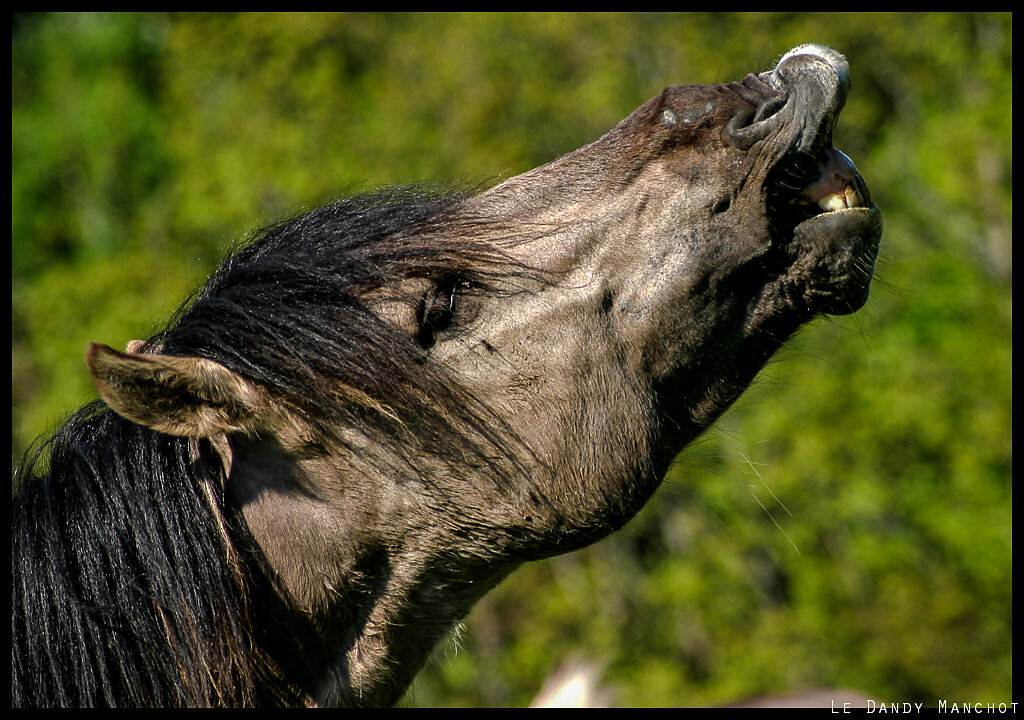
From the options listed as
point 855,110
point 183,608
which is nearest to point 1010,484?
point 855,110

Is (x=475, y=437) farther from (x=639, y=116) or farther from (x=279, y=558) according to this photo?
(x=639, y=116)

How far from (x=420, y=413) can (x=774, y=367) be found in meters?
7.73

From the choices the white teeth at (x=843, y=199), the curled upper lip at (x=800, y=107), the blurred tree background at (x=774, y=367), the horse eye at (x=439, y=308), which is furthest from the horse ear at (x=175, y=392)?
the blurred tree background at (x=774, y=367)

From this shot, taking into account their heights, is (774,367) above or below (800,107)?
below

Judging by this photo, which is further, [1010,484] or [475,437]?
[1010,484]

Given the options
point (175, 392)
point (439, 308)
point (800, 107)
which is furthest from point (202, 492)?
point (800, 107)

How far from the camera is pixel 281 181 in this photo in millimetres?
15555

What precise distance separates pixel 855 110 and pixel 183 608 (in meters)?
13.9

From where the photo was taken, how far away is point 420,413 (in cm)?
237

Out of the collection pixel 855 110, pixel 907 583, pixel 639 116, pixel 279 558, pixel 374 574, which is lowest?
pixel 907 583

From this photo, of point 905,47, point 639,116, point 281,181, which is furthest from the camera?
point 281,181

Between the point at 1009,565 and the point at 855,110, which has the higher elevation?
the point at 855,110

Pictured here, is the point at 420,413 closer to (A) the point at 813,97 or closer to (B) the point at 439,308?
(B) the point at 439,308

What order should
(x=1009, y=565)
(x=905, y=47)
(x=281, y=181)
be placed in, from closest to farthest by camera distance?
(x=1009, y=565) → (x=905, y=47) → (x=281, y=181)
